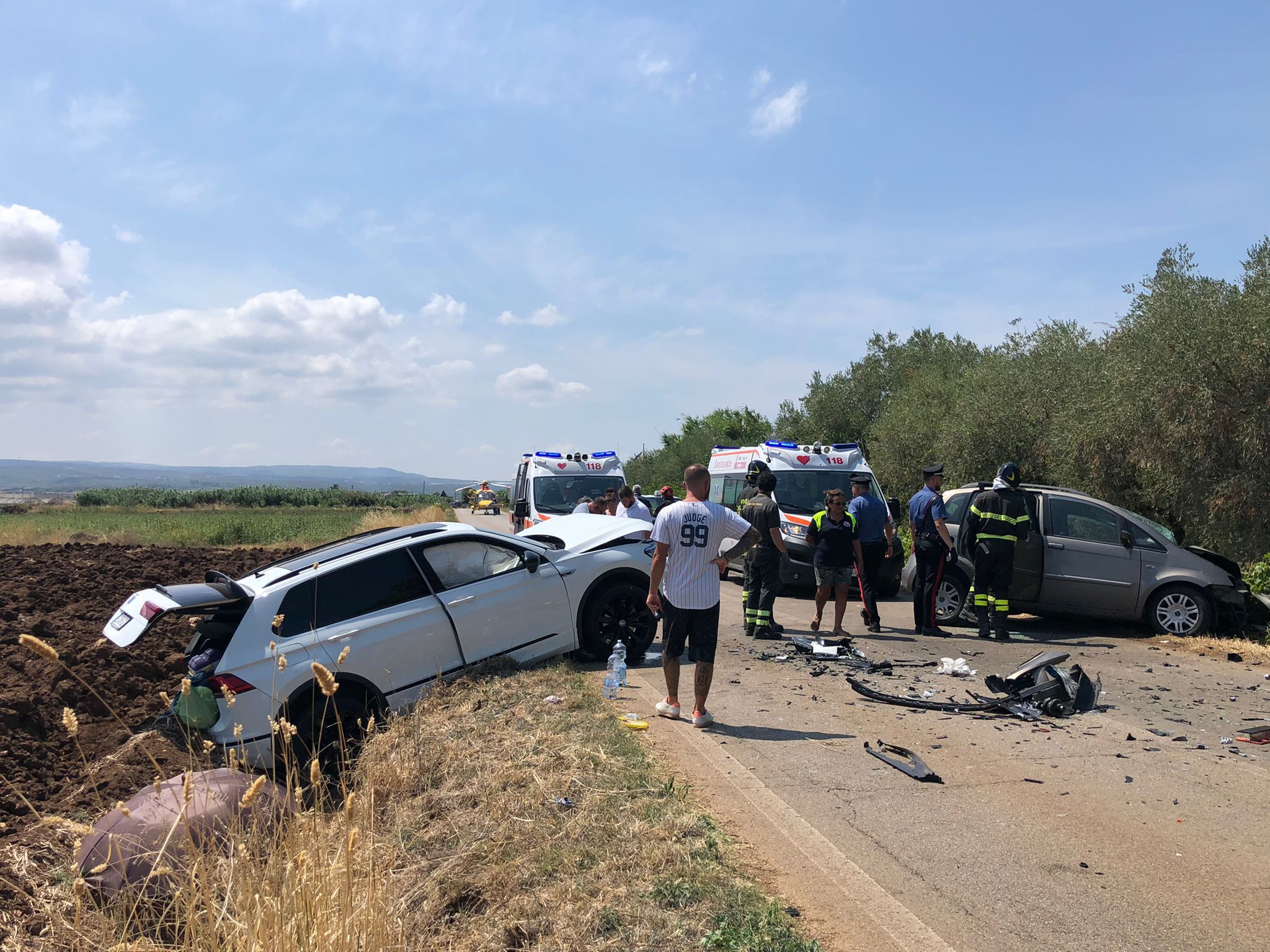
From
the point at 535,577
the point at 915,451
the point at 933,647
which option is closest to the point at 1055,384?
the point at 915,451

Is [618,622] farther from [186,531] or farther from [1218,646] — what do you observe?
[186,531]

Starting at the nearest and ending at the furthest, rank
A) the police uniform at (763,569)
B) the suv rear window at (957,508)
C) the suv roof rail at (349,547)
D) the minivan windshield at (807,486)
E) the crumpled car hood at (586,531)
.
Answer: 1. the suv roof rail at (349,547)
2. the crumpled car hood at (586,531)
3. the police uniform at (763,569)
4. the suv rear window at (957,508)
5. the minivan windshield at (807,486)

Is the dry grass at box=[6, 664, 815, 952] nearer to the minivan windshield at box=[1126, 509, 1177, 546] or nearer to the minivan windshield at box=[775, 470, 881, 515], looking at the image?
the minivan windshield at box=[1126, 509, 1177, 546]

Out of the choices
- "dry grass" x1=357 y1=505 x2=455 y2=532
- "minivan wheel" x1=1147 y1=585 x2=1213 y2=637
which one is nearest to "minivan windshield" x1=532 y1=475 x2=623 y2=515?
"minivan wheel" x1=1147 y1=585 x2=1213 y2=637

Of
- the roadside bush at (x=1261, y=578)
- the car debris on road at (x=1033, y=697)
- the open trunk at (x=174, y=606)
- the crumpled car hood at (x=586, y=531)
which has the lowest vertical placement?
the car debris on road at (x=1033, y=697)

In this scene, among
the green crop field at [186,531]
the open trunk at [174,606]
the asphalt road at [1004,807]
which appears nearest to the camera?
the asphalt road at [1004,807]

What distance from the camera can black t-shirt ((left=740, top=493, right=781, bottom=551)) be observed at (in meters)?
10.2

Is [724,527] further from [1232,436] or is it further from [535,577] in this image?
[1232,436]

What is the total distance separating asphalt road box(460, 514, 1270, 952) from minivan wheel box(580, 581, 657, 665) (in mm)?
431

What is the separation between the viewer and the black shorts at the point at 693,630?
6.94 m

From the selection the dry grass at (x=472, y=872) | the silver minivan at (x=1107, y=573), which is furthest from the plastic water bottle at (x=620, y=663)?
the silver minivan at (x=1107, y=573)

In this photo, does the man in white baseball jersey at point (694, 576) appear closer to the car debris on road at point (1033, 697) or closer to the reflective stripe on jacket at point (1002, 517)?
the car debris on road at point (1033, 697)

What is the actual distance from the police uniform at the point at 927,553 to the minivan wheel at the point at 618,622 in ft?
12.2

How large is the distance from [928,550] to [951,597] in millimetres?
1010
